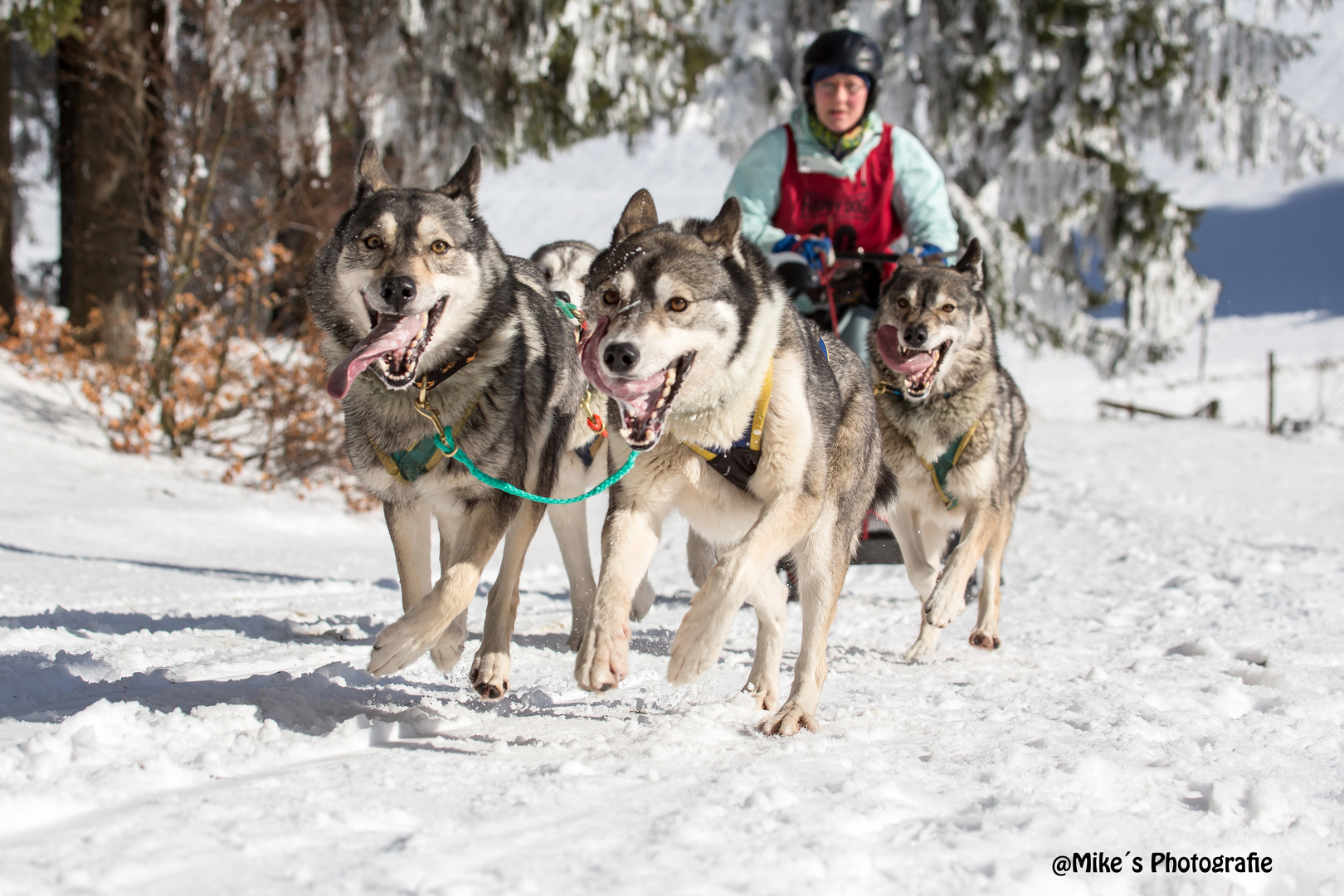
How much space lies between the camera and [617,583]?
100 inches

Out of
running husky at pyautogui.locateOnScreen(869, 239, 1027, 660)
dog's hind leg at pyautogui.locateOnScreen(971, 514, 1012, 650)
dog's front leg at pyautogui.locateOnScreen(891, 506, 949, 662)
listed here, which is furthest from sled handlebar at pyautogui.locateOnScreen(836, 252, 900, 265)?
dog's hind leg at pyautogui.locateOnScreen(971, 514, 1012, 650)

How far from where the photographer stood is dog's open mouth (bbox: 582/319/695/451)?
2.50 metres

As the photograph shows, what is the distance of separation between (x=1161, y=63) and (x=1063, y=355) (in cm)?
420

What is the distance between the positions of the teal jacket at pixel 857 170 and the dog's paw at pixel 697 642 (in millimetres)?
2628

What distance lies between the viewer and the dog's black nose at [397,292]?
2.71 metres

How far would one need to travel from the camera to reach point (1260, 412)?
858 inches

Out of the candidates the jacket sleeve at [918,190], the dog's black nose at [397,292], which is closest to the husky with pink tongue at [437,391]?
the dog's black nose at [397,292]

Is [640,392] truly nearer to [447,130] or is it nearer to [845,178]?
[845,178]

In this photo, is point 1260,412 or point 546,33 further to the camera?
point 1260,412

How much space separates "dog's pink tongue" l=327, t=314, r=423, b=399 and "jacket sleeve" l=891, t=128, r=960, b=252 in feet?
8.99

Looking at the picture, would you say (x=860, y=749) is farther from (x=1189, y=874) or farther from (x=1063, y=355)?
(x=1063, y=355)

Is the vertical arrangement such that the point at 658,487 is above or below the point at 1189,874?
above

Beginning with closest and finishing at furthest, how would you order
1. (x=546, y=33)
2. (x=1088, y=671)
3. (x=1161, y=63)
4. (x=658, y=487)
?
(x=658, y=487)
(x=1088, y=671)
(x=546, y=33)
(x=1161, y=63)

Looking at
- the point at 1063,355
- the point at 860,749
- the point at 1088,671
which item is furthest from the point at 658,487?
the point at 1063,355
